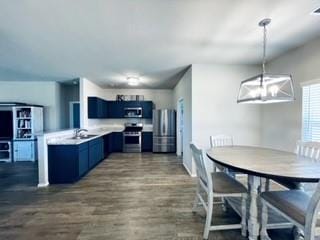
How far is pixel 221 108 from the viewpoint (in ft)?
15.2

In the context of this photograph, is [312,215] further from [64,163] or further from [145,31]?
[64,163]

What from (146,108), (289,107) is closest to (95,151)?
(146,108)

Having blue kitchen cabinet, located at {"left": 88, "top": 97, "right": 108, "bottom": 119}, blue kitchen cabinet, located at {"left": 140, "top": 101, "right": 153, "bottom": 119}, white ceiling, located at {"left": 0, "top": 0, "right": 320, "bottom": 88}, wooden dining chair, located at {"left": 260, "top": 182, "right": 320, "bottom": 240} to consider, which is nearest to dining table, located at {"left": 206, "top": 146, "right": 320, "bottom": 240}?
wooden dining chair, located at {"left": 260, "top": 182, "right": 320, "bottom": 240}

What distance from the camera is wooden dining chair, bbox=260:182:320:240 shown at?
5.12ft

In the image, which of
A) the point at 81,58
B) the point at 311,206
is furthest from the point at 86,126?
the point at 311,206

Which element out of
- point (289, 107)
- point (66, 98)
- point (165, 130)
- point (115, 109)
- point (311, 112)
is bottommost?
point (165, 130)

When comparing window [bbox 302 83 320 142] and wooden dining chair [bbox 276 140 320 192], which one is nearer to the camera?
wooden dining chair [bbox 276 140 320 192]

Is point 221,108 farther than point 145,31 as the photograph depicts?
Yes

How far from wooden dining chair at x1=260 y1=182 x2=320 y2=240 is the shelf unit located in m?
6.24

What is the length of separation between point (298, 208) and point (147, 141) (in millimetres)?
6533

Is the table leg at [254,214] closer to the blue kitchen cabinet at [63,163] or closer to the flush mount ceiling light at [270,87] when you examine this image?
the flush mount ceiling light at [270,87]

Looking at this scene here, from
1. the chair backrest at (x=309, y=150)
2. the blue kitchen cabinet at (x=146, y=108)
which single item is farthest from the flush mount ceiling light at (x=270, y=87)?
the blue kitchen cabinet at (x=146, y=108)

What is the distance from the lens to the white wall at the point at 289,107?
329 cm

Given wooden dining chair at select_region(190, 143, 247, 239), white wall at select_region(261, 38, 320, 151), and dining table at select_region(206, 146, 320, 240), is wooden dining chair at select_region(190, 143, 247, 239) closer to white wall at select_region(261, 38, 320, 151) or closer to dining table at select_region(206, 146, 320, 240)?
dining table at select_region(206, 146, 320, 240)
